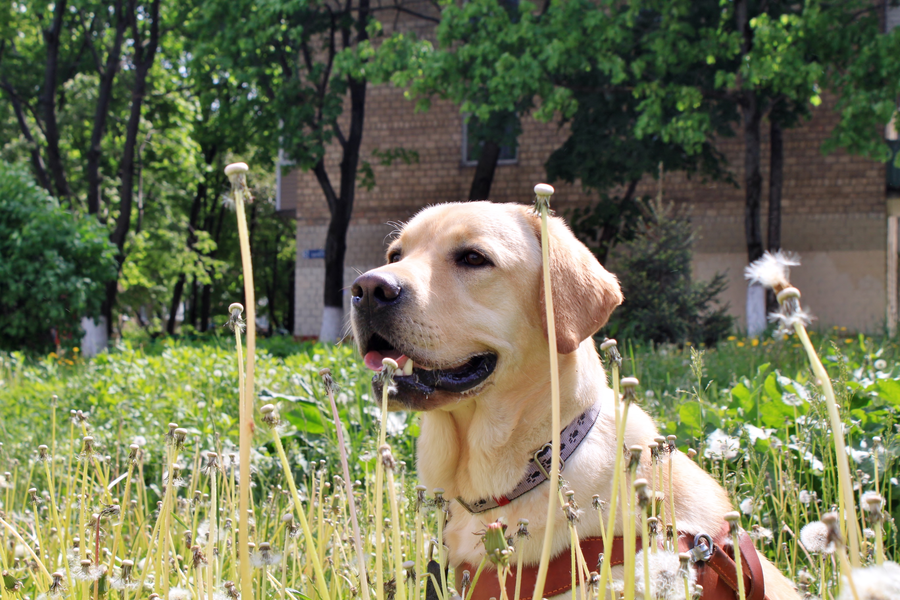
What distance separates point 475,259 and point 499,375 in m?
0.46

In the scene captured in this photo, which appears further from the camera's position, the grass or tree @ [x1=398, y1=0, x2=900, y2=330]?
tree @ [x1=398, y1=0, x2=900, y2=330]

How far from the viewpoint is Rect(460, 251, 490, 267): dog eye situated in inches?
96.0

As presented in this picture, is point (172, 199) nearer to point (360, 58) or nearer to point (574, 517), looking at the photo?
point (360, 58)

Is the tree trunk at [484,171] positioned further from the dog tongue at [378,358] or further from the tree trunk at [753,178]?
the dog tongue at [378,358]

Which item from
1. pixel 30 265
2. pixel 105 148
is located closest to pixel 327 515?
pixel 30 265

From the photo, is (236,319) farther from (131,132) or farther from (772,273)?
(131,132)

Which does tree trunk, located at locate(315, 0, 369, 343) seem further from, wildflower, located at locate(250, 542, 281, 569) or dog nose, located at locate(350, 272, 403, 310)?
wildflower, located at locate(250, 542, 281, 569)

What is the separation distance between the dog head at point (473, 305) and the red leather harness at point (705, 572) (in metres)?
0.59

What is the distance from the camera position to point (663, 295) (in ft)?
33.0

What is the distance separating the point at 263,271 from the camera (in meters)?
34.4

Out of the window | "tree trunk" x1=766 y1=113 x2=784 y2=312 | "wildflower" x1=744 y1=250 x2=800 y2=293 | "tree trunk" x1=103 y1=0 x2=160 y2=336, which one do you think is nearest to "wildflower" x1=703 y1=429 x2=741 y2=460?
"wildflower" x1=744 y1=250 x2=800 y2=293

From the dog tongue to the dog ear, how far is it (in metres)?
0.52

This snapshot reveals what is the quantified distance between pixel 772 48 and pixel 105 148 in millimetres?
19486

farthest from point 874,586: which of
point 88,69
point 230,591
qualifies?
point 88,69
